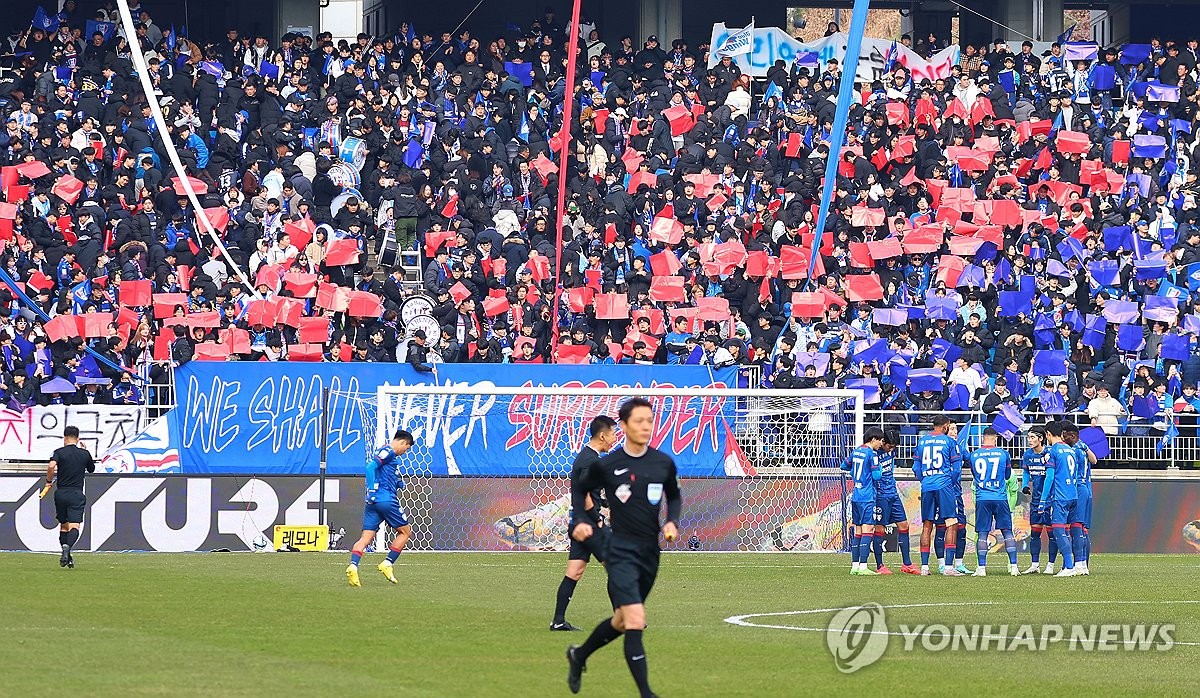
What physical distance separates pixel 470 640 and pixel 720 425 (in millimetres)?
14583

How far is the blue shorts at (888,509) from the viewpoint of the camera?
73.2ft

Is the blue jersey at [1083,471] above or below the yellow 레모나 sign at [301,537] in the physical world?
above

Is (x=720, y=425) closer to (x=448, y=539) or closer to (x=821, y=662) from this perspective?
(x=448, y=539)

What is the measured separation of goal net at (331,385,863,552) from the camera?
89.1 feet

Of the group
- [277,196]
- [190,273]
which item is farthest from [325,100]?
[190,273]

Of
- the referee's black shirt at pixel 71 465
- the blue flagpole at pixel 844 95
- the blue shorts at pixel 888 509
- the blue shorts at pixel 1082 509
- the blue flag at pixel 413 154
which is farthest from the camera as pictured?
the blue flag at pixel 413 154

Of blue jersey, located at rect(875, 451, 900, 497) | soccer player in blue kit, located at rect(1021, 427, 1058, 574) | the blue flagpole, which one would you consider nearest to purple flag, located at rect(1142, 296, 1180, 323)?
the blue flagpole

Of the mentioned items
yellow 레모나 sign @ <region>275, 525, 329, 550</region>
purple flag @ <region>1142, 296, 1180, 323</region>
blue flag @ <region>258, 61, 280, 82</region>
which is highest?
blue flag @ <region>258, 61, 280, 82</region>

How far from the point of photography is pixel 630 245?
31.5 m

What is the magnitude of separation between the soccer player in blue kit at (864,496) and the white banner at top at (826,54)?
1662 cm

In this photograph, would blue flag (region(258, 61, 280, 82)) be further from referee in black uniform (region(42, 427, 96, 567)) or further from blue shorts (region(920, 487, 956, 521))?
blue shorts (region(920, 487, 956, 521))

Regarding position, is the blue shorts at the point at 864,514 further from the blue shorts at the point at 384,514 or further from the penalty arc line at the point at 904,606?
the blue shorts at the point at 384,514

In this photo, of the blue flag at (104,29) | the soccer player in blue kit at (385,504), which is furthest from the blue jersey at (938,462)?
the blue flag at (104,29)

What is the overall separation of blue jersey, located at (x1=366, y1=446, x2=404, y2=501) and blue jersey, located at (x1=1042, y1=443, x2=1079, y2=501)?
26.5ft
